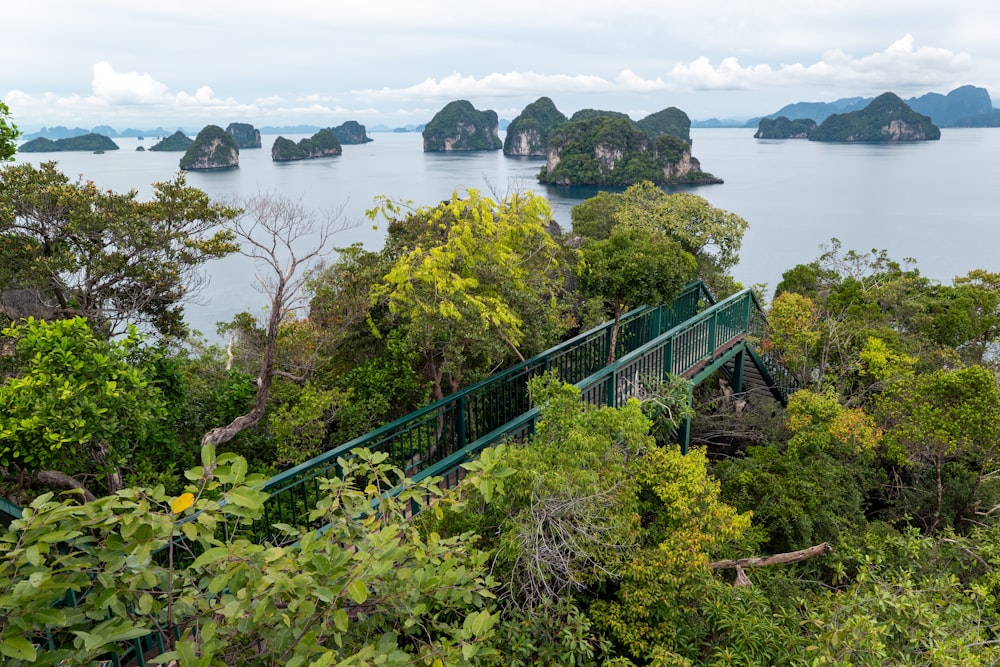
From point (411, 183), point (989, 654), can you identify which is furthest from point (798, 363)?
point (411, 183)

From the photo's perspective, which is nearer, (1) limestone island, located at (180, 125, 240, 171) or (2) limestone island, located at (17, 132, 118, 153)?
(1) limestone island, located at (180, 125, 240, 171)

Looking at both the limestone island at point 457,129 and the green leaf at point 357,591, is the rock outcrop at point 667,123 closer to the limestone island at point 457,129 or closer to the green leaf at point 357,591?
the limestone island at point 457,129

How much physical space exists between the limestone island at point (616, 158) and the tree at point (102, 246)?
85.5m

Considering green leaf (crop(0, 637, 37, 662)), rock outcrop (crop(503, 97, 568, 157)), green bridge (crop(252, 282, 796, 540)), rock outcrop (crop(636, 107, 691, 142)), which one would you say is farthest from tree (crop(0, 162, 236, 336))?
rock outcrop (crop(636, 107, 691, 142))

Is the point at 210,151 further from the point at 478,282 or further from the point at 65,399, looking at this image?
the point at 65,399

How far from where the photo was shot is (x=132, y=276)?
12156 mm

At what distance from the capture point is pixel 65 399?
15.0ft

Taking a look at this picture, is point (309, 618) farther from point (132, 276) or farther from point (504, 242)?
point (132, 276)

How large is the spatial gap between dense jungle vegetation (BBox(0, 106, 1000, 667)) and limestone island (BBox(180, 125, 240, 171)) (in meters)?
96.7

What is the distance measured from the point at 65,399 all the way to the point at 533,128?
152490 millimetres

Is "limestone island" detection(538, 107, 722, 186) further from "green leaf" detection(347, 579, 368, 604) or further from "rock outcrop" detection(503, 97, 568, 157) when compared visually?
"green leaf" detection(347, 579, 368, 604)

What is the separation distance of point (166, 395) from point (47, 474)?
1.37 meters

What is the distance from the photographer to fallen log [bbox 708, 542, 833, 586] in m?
5.79

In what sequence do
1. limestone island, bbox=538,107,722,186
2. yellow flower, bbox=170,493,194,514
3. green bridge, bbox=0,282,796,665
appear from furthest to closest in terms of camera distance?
limestone island, bbox=538,107,722,186, green bridge, bbox=0,282,796,665, yellow flower, bbox=170,493,194,514
